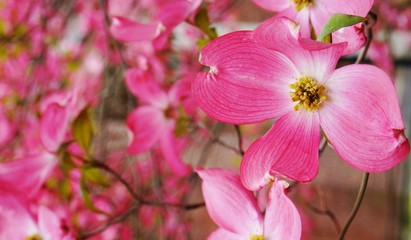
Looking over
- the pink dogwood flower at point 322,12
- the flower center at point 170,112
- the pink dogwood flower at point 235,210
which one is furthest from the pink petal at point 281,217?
the flower center at point 170,112

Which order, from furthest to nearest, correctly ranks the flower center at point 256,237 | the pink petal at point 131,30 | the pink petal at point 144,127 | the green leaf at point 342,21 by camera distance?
the pink petal at point 144,127, the pink petal at point 131,30, the flower center at point 256,237, the green leaf at point 342,21

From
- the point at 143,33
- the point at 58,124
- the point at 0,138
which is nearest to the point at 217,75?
the point at 143,33

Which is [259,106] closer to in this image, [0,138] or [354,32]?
[354,32]

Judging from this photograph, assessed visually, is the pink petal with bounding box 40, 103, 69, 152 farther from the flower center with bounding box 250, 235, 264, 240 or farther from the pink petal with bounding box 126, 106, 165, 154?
the flower center with bounding box 250, 235, 264, 240

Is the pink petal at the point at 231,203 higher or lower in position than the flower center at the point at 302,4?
lower

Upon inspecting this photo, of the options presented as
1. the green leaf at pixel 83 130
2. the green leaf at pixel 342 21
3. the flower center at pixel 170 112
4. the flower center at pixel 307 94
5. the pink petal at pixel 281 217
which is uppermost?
the green leaf at pixel 342 21

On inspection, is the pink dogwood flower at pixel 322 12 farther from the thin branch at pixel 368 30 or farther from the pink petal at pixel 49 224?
the pink petal at pixel 49 224

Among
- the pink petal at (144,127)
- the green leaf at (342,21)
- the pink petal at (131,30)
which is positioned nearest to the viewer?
the green leaf at (342,21)
